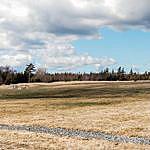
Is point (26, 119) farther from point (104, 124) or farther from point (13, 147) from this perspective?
point (13, 147)

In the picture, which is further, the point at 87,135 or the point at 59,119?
the point at 59,119

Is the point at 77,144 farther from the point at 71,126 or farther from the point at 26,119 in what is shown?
the point at 26,119

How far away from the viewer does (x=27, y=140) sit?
30.3 m

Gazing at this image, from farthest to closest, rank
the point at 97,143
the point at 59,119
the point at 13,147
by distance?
the point at 59,119, the point at 97,143, the point at 13,147

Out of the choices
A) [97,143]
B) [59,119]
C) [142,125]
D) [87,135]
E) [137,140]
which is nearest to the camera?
[97,143]

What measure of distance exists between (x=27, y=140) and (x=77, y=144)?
159 inches

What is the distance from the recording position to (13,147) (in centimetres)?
2683

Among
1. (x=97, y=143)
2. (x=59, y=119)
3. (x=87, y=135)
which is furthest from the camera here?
(x=59, y=119)

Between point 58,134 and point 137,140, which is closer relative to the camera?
point 137,140

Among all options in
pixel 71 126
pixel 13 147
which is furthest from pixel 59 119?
pixel 13 147

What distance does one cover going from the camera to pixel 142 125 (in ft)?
125

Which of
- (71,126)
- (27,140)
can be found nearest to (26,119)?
(71,126)

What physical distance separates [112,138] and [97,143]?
3.05 meters

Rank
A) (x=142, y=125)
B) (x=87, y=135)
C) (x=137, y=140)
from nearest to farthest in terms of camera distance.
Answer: (x=137, y=140) < (x=87, y=135) < (x=142, y=125)
